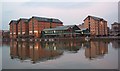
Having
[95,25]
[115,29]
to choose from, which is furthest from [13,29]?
[115,29]

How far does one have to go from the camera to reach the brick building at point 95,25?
75.7 feet

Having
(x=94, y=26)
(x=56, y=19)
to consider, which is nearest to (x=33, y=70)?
(x=94, y=26)

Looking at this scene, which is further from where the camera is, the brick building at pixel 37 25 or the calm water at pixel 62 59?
the brick building at pixel 37 25

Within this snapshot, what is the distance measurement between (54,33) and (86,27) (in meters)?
5.13

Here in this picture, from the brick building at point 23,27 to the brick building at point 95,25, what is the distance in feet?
26.7

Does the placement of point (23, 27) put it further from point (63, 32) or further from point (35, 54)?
point (35, 54)

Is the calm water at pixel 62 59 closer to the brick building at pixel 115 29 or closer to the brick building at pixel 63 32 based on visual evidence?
the brick building at pixel 63 32

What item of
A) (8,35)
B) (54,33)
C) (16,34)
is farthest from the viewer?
(8,35)

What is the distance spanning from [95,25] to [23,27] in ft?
32.7

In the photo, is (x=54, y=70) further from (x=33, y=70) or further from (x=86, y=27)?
(x=86, y=27)

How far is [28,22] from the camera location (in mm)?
23250

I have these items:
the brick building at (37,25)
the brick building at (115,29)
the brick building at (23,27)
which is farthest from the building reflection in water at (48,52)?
the brick building at (115,29)

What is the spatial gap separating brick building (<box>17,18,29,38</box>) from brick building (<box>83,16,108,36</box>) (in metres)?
8.14

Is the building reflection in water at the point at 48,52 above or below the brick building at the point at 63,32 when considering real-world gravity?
below
